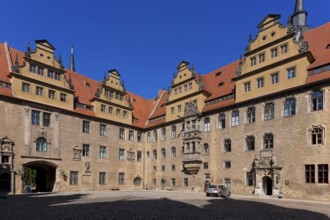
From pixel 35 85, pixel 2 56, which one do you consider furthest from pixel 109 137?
pixel 2 56

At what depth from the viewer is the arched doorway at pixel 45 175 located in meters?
32.4

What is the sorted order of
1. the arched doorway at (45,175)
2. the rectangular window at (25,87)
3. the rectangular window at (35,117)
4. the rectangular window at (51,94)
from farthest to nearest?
the rectangular window at (51,94), the arched doorway at (45,175), the rectangular window at (35,117), the rectangular window at (25,87)

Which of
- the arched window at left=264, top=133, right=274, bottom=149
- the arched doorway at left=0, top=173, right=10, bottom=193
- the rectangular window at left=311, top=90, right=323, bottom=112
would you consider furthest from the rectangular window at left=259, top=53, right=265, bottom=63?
the arched doorway at left=0, top=173, right=10, bottom=193

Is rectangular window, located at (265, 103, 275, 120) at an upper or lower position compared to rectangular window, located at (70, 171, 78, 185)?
upper

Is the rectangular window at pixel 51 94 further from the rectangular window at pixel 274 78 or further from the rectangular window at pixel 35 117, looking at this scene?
the rectangular window at pixel 274 78

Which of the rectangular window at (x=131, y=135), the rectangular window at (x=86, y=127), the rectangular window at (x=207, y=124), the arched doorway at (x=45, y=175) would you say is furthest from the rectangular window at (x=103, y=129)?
the rectangular window at (x=207, y=124)

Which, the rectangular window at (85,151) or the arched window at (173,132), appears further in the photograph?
the arched window at (173,132)

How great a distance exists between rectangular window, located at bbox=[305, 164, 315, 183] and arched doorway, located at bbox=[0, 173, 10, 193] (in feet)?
95.5

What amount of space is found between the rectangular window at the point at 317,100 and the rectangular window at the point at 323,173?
16.3 feet

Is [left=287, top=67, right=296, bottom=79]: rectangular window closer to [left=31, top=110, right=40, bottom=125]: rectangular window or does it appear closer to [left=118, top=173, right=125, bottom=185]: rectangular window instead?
[left=118, top=173, right=125, bottom=185]: rectangular window

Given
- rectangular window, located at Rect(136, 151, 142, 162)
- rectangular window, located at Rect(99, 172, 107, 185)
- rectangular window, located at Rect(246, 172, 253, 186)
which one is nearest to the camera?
rectangular window, located at Rect(246, 172, 253, 186)

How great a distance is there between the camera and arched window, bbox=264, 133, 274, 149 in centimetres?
2816

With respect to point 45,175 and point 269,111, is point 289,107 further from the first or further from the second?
point 45,175

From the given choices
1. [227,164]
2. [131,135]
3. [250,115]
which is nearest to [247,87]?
[250,115]
